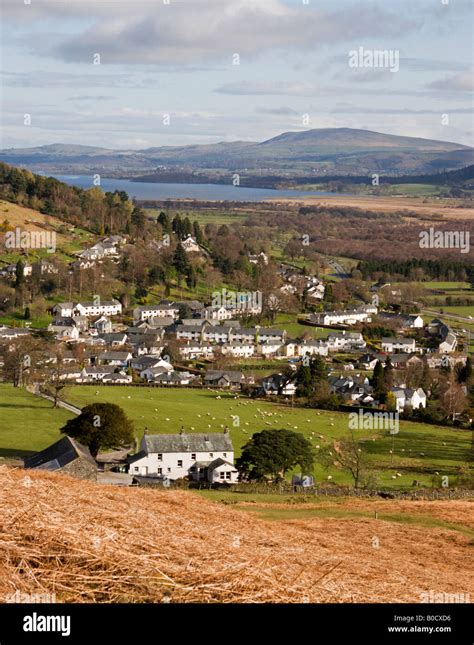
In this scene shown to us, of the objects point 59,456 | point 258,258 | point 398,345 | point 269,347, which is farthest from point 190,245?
point 59,456

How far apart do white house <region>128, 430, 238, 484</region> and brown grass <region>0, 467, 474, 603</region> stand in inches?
866

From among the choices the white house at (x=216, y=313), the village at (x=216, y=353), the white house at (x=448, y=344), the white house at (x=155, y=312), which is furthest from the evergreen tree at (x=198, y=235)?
the white house at (x=448, y=344)

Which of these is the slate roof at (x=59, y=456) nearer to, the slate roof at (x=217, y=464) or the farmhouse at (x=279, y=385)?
the slate roof at (x=217, y=464)

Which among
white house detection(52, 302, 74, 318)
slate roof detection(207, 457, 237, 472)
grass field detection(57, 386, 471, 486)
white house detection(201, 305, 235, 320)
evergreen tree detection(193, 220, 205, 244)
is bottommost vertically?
grass field detection(57, 386, 471, 486)

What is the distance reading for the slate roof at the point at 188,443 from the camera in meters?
36.6

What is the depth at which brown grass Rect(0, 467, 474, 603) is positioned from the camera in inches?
332

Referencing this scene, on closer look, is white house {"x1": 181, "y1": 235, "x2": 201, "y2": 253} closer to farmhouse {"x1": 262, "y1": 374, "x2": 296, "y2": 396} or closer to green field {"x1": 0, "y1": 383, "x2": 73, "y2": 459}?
farmhouse {"x1": 262, "y1": 374, "x2": 296, "y2": 396}

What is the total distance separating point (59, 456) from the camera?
2845cm

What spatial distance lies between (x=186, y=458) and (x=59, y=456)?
371 inches

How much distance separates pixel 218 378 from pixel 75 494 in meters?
50.8

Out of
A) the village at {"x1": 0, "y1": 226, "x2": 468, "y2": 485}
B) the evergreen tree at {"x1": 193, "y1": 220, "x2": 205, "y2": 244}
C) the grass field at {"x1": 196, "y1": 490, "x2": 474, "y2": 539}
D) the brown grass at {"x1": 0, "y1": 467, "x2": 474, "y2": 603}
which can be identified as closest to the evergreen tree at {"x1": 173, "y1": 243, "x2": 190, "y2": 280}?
the village at {"x1": 0, "y1": 226, "x2": 468, "y2": 485}

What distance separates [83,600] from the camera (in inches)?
323

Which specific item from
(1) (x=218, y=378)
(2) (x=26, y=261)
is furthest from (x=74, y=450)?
(2) (x=26, y=261)

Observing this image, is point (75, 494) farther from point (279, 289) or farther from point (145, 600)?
point (279, 289)
